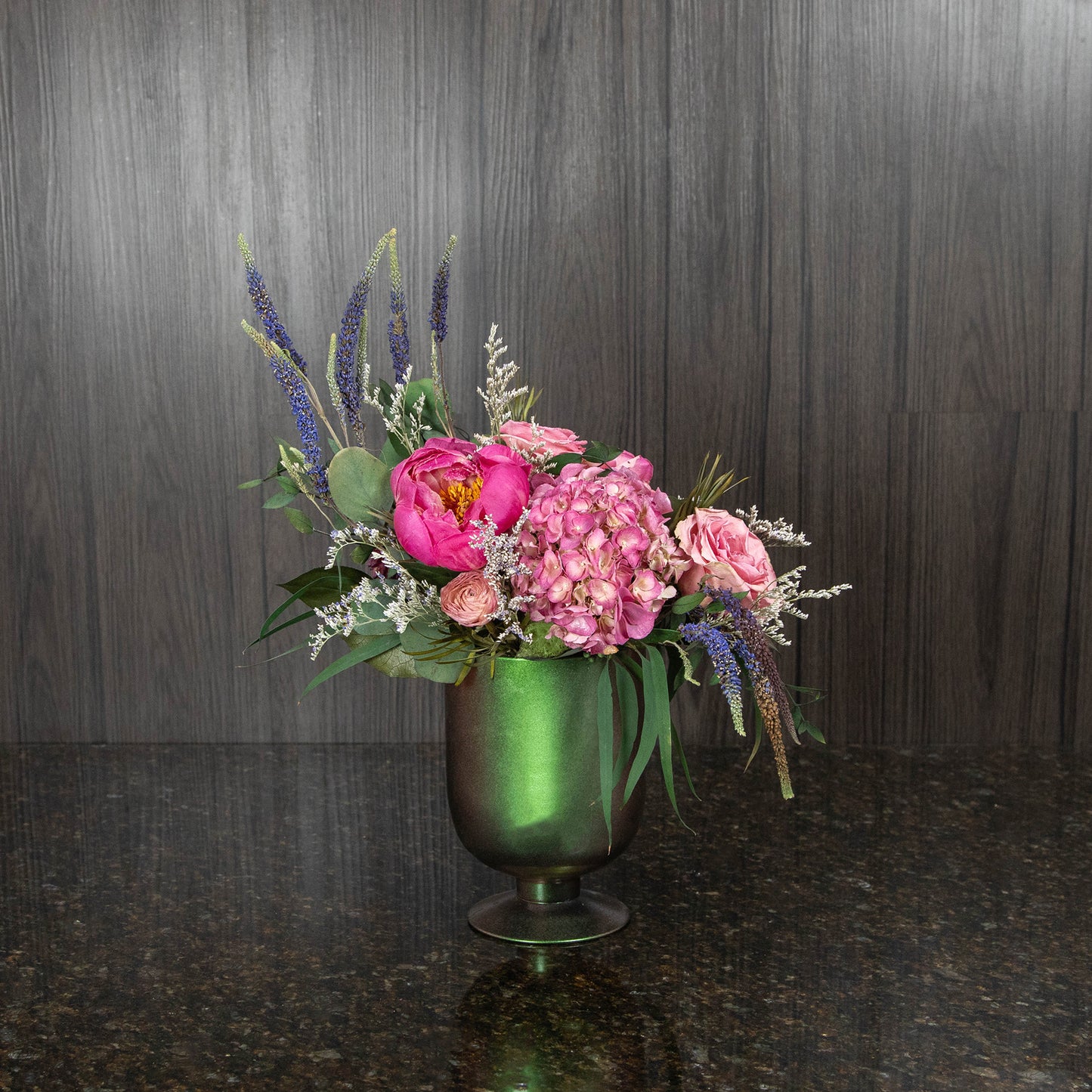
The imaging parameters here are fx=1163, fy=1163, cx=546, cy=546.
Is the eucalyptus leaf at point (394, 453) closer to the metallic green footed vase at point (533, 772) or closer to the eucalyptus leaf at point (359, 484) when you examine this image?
the eucalyptus leaf at point (359, 484)

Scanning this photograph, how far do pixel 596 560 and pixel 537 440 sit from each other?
0.34 ft

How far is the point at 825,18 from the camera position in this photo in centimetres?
117

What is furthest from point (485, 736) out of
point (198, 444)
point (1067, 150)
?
point (1067, 150)

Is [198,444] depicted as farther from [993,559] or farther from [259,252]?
[993,559]

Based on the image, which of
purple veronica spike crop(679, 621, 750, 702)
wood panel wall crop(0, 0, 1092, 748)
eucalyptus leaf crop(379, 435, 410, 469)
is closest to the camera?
purple veronica spike crop(679, 621, 750, 702)

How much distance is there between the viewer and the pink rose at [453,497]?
67 centimetres

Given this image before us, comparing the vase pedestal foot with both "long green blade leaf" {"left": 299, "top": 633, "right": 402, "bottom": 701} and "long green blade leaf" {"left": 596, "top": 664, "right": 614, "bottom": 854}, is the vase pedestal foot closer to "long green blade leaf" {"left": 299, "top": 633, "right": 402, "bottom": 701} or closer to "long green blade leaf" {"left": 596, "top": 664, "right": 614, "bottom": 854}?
"long green blade leaf" {"left": 596, "top": 664, "right": 614, "bottom": 854}

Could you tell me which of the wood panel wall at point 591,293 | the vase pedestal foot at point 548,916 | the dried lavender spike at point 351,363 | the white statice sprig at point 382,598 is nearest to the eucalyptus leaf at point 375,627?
the white statice sprig at point 382,598

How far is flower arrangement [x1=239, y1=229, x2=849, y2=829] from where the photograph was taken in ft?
2.19

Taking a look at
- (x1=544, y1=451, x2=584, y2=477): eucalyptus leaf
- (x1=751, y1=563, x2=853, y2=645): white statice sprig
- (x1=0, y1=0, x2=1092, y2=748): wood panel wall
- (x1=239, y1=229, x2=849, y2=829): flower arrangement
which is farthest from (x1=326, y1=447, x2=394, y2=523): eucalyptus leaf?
(x1=0, y1=0, x2=1092, y2=748): wood panel wall

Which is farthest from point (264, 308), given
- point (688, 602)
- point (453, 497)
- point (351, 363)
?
point (688, 602)

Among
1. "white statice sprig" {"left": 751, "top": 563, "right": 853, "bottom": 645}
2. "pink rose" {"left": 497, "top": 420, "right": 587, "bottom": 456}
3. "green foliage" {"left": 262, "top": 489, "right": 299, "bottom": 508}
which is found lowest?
"white statice sprig" {"left": 751, "top": 563, "right": 853, "bottom": 645}

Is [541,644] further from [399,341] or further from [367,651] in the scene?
[399,341]

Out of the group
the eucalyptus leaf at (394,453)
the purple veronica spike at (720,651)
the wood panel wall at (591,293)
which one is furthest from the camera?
the wood panel wall at (591,293)
